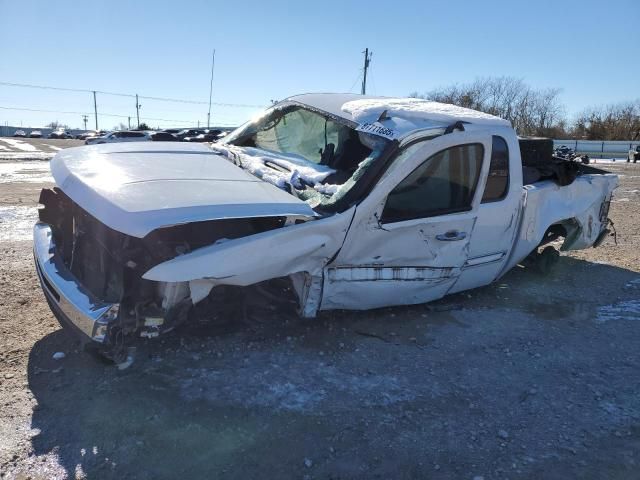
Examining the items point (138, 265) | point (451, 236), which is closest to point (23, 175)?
point (138, 265)

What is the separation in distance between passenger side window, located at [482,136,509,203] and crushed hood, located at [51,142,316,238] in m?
1.78

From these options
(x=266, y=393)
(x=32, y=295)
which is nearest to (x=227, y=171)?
(x=266, y=393)

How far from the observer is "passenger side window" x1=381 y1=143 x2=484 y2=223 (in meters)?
3.79

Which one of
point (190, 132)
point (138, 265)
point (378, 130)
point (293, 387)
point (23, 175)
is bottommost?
point (190, 132)

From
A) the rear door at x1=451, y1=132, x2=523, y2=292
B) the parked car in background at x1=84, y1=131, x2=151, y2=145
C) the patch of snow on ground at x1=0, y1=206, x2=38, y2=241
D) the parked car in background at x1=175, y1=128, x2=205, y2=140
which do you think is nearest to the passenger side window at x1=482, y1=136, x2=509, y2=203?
the rear door at x1=451, y1=132, x2=523, y2=292

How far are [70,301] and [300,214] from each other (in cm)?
145

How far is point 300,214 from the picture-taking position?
3.25 m

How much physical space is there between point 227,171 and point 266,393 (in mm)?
1721

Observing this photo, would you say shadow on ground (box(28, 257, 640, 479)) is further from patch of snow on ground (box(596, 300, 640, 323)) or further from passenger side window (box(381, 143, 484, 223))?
passenger side window (box(381, 143, 484, 223))

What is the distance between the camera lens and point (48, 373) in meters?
3.25

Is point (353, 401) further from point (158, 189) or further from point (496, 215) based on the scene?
point (496, 215)

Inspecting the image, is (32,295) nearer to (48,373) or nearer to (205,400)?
(48,373)

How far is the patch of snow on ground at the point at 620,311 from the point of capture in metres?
4.71

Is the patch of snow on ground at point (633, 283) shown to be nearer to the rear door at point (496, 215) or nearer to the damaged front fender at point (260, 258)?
the rear door at point (496, 215)
